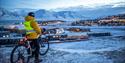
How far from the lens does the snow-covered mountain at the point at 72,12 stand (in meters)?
5.85

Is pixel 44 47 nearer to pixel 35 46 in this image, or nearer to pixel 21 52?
pixel 35 46

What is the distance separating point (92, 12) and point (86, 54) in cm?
119

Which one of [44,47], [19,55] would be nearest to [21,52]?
[19,55]

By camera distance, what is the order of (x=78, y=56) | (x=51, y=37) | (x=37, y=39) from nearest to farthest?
(x=37, y=39) < (x=78, y=56) < (x=51, y=37)

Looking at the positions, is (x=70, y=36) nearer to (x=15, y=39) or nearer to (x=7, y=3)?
(x=15, y=39)

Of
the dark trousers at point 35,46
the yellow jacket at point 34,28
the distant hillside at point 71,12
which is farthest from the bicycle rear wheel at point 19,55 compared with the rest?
the distant hillside at point 71,12

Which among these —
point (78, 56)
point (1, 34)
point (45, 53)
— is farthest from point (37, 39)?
point (1, 34)

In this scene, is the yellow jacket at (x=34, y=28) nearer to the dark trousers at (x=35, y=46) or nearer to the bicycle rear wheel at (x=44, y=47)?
the dark trousers at (x=35, y=46)

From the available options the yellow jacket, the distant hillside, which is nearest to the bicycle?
the yellow jacket

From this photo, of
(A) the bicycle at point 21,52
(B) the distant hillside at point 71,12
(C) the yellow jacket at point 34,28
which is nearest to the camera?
(C) the yellow jacket at point 34,28

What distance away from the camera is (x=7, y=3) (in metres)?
5.92

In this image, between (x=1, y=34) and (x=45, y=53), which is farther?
(x=1, y=34)

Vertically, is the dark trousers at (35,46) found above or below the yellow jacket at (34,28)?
below

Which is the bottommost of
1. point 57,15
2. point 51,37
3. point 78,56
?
point 78,56
